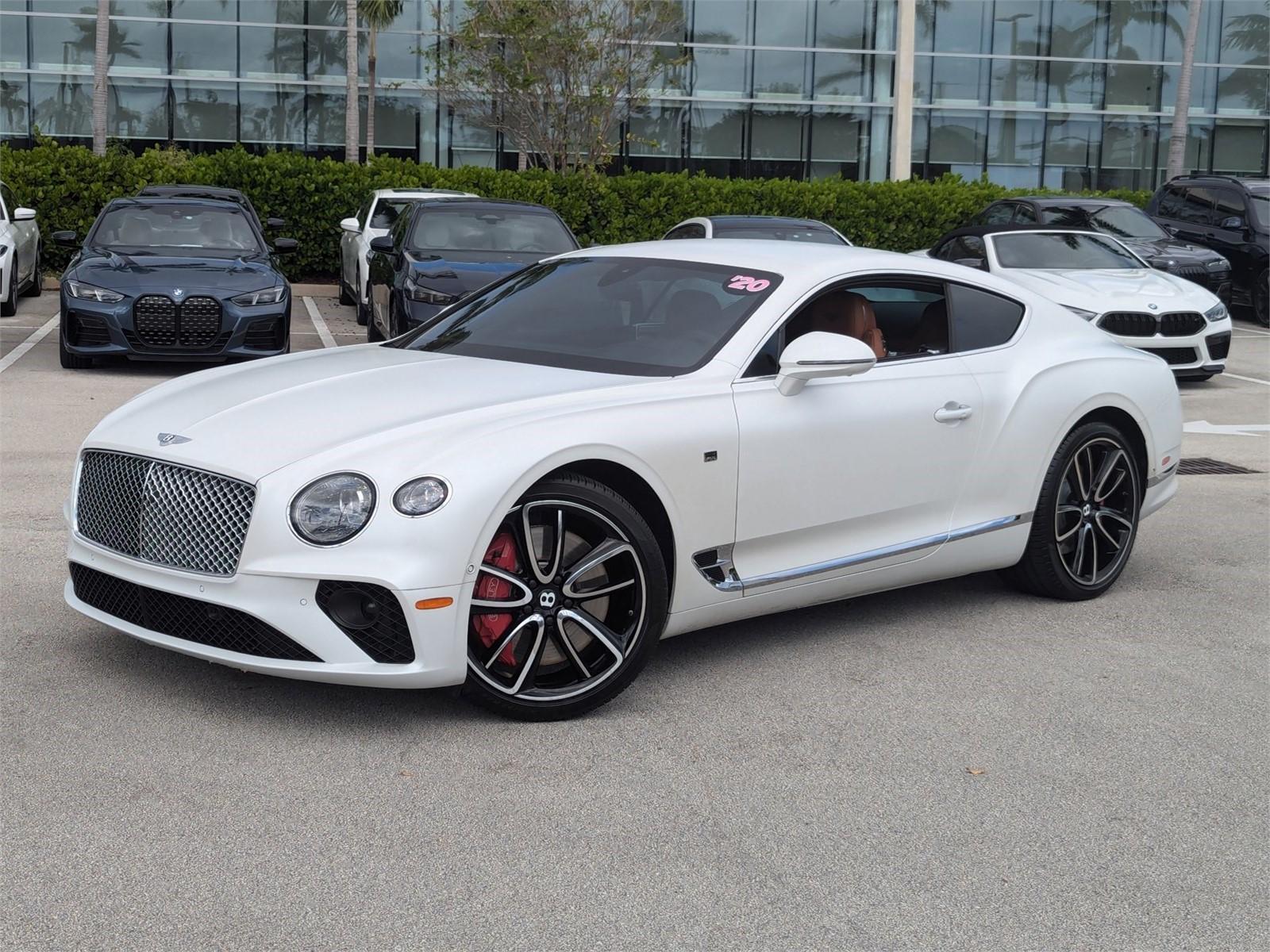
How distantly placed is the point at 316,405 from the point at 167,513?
582 millimetres

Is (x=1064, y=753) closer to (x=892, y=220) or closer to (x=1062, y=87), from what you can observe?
(x=892, y=220)

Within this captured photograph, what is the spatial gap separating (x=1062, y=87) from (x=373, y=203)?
67.0 ft

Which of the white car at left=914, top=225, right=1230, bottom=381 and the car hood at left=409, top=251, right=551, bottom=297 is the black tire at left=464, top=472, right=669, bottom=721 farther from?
the white car at left=914, top=225, right=1230, bottom=381

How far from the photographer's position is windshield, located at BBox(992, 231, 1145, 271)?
47.8 feet

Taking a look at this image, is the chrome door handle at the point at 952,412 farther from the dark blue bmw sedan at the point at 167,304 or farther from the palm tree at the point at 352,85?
the palm tree at the point at 352,85

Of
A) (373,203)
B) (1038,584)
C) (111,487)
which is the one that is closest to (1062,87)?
(373,203)

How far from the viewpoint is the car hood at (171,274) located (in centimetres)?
1242

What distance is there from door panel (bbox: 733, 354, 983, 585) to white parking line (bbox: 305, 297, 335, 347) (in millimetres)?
10658

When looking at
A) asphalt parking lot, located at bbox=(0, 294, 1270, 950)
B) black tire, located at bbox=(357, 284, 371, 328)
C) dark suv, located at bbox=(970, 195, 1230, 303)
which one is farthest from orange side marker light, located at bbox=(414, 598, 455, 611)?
dark suv, located at bbox=(970, 195, 1230, 303)

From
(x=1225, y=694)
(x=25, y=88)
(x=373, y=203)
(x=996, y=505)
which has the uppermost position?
(x=25, y=88)

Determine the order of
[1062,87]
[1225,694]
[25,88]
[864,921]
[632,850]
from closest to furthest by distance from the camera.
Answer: [864,921] < [632,850] < [1225,694] < [25,88] < [1062,87]

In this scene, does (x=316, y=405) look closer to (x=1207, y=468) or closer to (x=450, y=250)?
(x=1207, y=468)

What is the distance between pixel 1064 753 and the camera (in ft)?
14.5

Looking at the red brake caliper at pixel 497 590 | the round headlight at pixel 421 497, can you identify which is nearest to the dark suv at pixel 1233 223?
the red brake caliper at pixel 497 590
